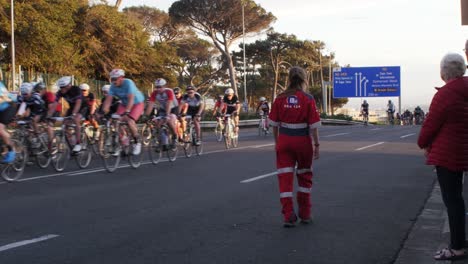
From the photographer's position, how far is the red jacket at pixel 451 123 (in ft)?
17.6

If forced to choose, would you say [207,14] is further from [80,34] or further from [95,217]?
[95,217]

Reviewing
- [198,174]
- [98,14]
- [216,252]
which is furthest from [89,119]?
[98,14]

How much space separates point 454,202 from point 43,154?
945 cm

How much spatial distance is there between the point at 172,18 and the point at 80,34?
13.3 meters

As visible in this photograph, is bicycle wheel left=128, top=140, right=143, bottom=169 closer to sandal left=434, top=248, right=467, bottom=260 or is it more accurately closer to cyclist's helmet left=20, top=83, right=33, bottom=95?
cyclist's helmet left=20, top=83, right=33, bottom=95

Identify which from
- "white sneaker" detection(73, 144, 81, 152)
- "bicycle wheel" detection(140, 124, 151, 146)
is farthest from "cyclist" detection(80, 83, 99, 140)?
"white sneaker" detection(73, 144, 81, 152)

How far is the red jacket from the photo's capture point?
5.38 meters

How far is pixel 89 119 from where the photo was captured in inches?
607

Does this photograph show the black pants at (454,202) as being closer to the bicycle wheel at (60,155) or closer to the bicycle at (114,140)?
the bicycle at (114,140)

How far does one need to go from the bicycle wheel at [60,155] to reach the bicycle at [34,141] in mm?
154

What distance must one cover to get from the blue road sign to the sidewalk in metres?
46.6

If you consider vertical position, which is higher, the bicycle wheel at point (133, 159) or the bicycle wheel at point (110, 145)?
the bicycle wheel at point (110, 145)

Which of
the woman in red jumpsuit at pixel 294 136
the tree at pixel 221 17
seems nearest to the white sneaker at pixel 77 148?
the woman in red jumpsuit at pixel 294 136

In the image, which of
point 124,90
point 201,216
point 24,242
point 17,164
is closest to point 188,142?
point 124,90
